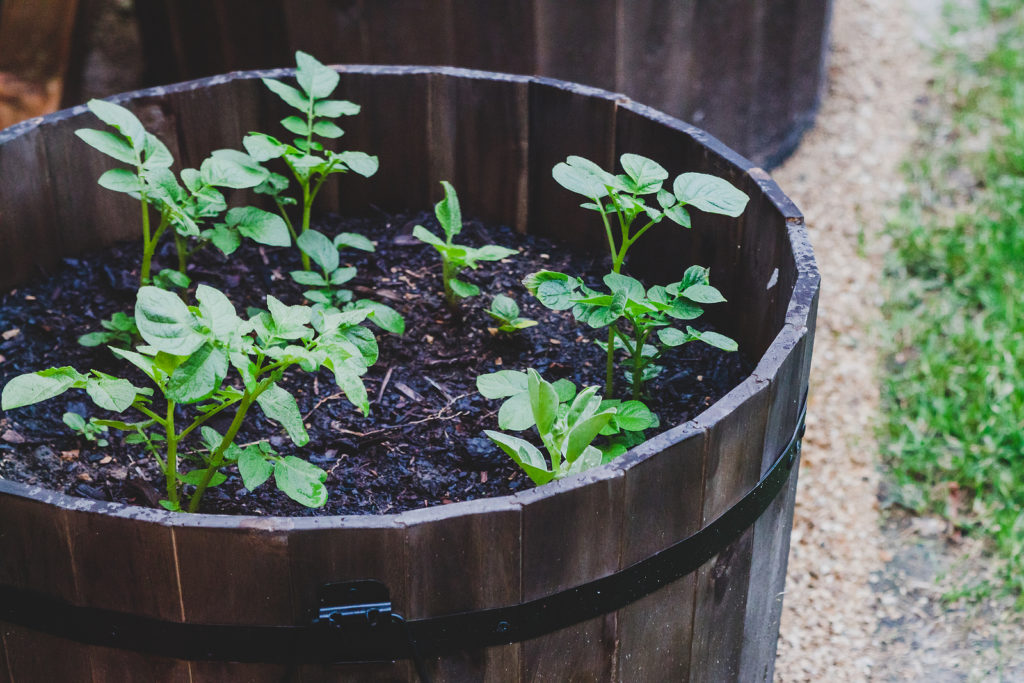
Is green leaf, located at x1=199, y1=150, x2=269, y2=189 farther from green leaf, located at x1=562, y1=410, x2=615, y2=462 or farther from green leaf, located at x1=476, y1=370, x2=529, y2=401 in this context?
green leaf, located at x1=562, y1=410, x2=615, y2=462

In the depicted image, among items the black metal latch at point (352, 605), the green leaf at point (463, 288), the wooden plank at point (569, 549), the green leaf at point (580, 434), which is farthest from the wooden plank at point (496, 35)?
the black metal latch at point (352, 605)

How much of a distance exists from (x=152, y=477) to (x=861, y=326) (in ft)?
7.34

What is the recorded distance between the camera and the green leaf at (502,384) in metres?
1.69

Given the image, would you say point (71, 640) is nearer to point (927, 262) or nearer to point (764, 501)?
point (764, 501)

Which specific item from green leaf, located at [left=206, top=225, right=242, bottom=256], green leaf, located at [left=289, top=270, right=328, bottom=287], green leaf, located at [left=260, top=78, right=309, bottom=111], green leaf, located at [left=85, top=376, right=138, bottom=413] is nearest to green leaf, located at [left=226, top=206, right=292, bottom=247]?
green leaf, located at [left=206, top=225, right=242, bottom=256]

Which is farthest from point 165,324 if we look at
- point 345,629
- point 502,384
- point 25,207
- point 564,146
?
point 564,146

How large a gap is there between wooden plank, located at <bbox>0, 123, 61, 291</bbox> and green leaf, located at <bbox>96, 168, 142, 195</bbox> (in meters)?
0.36

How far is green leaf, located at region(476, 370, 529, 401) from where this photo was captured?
1.69m

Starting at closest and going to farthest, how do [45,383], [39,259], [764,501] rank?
1. [45,383]
2. [764,501]
3. [39,259]

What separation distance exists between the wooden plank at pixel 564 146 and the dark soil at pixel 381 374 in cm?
5

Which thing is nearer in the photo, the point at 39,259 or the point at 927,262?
the point at 39,259

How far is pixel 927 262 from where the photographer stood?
11.6 ft

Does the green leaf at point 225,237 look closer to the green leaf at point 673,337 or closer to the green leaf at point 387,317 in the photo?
the green leaf at point 387,317

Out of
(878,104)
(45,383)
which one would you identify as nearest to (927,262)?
(878,104)
